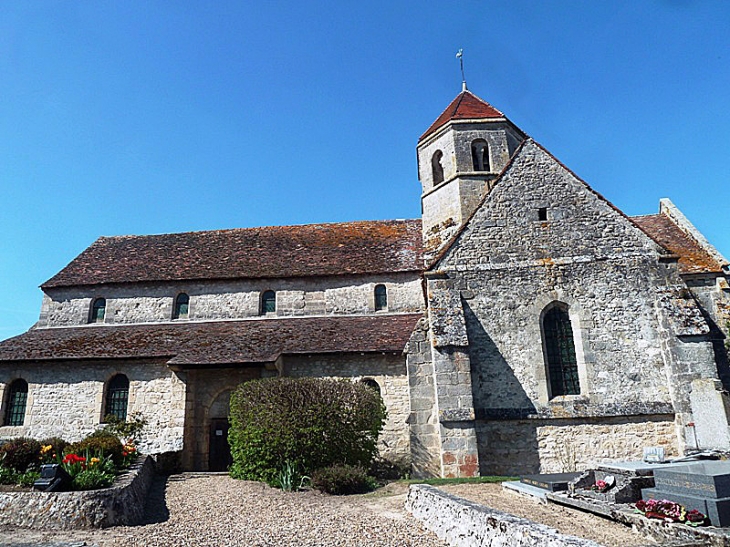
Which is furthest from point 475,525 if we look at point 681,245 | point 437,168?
point 681,245

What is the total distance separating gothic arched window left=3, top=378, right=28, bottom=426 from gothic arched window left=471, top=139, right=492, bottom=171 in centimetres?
1808

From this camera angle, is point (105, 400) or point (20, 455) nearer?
point (20, 455)

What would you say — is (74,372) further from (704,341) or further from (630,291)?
(704,341)

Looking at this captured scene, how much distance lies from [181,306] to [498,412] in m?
13.7

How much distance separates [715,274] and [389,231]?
40.4 ft

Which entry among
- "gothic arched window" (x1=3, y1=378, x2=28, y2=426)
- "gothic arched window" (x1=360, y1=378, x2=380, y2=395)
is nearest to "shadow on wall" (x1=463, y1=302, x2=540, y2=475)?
"gothic arched window" (x1=360, y1=378, x2=380, y2=395)

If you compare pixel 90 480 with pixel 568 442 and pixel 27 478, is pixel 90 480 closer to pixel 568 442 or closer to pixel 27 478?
pixel 27 478

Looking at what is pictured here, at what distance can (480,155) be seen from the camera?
734 inches

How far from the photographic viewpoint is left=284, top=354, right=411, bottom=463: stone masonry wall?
51.4 feet

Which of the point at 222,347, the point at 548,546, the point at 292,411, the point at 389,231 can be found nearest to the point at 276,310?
the point at 222,347

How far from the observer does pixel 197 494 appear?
11219 millimetres

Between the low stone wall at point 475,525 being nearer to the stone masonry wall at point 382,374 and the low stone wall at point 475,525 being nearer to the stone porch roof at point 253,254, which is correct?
the stone masonry wall at point 382,374

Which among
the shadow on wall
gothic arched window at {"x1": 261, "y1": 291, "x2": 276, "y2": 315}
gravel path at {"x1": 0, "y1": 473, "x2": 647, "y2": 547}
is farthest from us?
gothic arched window at {"x1": 261, "y1": 291, "x2": 276, "y2": 315}

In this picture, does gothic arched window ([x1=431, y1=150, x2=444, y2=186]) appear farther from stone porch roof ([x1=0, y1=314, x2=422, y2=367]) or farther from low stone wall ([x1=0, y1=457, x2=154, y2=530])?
low stone wall ([x1=0, y1=457, x2=154, y2=530])
